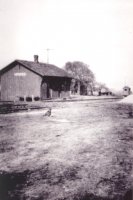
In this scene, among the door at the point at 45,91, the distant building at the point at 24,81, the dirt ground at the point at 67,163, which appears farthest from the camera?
the door at the point at 45,91

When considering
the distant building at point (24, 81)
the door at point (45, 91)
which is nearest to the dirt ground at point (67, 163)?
the distant building at point (24, 81)

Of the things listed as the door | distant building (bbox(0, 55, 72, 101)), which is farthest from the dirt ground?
the door

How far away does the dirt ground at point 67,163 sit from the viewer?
2963mm

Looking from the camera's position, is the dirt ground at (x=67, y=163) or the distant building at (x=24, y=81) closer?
the dirt ground at (x=67, y=163)

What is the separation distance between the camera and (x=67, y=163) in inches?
147

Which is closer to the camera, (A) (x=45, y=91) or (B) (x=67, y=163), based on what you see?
(B) (x=67, y=163)

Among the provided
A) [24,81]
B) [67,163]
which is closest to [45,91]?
[24,81]

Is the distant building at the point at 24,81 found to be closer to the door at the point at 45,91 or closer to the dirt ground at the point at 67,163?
the door at the point at 45,91

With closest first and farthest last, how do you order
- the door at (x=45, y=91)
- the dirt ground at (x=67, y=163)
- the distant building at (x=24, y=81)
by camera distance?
the dirt ground at (x=67, y=163) < the distant building at (x=24, y=81) < the door at (x=45, y=91)

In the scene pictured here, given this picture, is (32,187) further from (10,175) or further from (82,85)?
(82,85)

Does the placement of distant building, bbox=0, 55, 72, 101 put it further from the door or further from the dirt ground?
the dirt ground

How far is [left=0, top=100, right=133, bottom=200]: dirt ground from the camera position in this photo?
296cm

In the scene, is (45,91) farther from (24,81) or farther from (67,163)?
(67,163)

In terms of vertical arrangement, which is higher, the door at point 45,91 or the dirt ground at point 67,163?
the door at point 45,91
